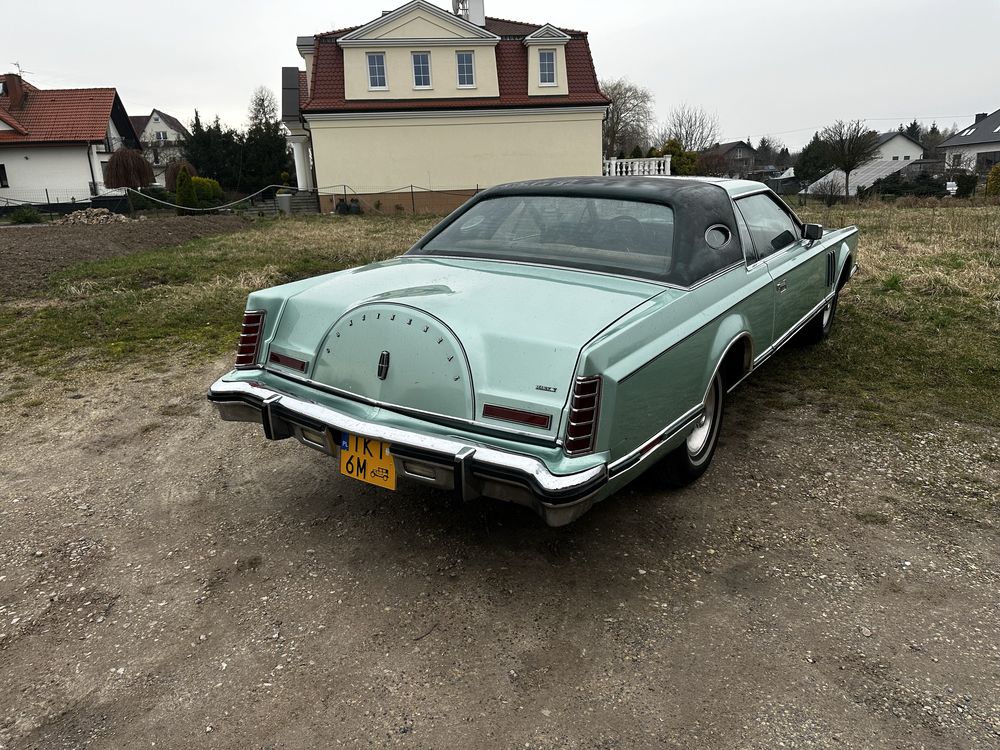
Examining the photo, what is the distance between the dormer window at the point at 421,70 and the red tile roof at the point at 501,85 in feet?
2.12

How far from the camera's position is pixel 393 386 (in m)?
2.77

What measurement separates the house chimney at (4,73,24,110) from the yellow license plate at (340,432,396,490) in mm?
40900

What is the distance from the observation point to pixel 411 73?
89.1ft

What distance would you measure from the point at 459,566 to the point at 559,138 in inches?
1087

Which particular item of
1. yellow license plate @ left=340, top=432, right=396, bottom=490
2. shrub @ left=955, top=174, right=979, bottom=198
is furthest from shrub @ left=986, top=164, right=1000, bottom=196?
yellow license plate @ left=340, top=432, right=396, bottom=490

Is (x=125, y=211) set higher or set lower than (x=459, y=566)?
higher

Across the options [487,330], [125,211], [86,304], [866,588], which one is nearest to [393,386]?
[487,330]

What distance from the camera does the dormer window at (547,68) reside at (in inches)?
1105

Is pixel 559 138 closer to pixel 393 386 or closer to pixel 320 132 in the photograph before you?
pixel 320 132

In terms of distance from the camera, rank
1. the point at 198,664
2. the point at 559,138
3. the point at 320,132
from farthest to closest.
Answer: the point at 559,138 → the point at 320,132 → the point at 198,664

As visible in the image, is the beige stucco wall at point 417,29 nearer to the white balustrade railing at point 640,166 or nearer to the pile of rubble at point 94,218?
the white balustrade railing at point 640,166

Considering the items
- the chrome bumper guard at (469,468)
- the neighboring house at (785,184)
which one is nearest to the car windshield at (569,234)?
the chrome bumper guard at (469,468)

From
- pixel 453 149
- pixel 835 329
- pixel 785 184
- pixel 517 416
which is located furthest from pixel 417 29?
pixel 785 184

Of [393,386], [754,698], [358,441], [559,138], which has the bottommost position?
[754,698]
